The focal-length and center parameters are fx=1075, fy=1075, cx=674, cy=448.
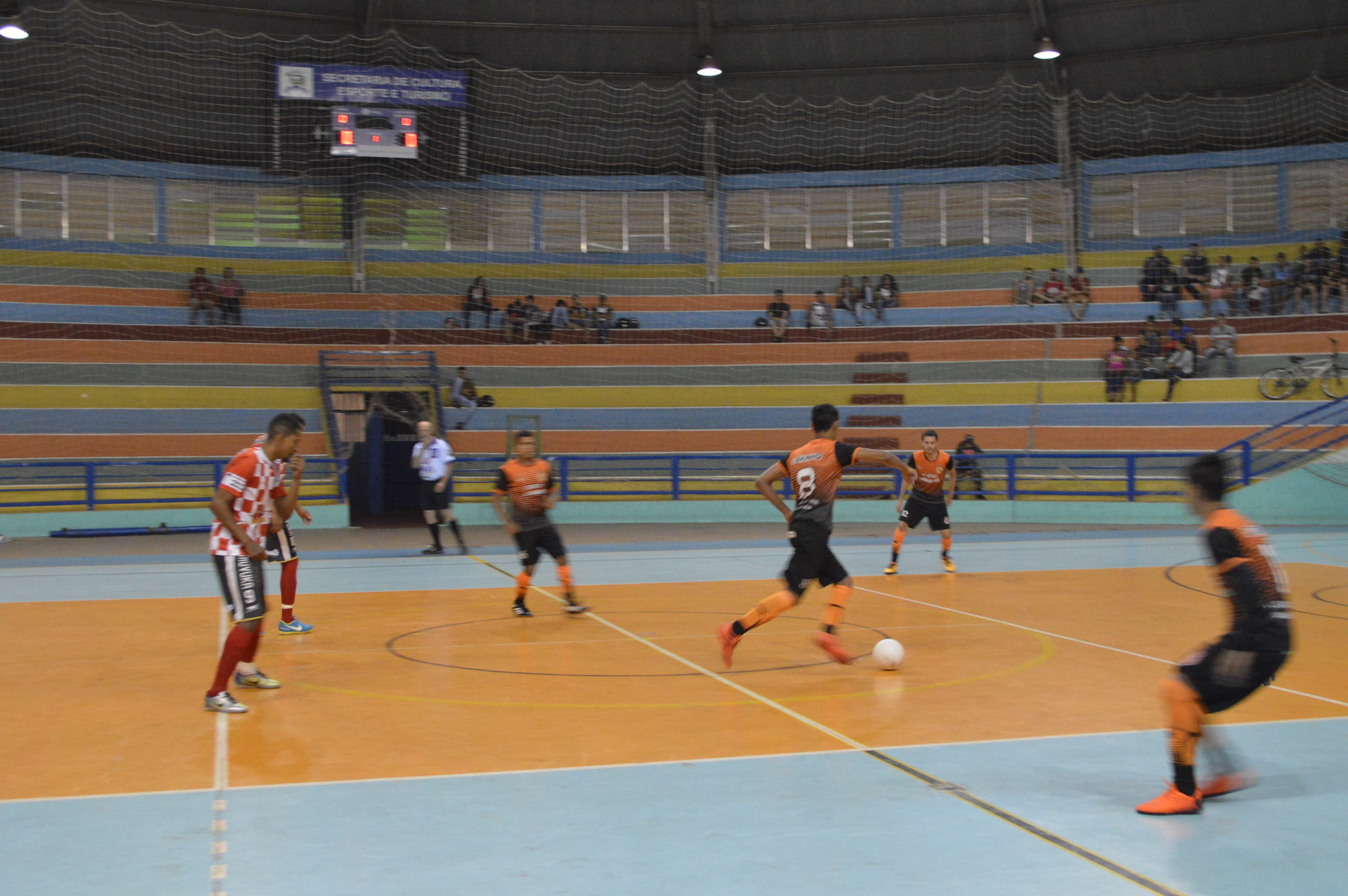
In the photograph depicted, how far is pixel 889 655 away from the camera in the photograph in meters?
8.52

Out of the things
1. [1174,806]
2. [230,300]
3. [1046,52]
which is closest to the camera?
[1174,806]

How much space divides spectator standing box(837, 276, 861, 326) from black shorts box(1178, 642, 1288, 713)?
92.0 ft

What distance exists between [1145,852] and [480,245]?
32703 millimetres

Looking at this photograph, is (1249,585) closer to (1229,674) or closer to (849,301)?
(1229,674)

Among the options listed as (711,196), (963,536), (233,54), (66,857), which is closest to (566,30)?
(711,196)

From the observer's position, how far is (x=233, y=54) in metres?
33.1

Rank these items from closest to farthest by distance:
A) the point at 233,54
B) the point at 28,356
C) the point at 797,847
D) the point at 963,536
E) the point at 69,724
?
the point at 797,847
the point at 69,724
the point at 963,536
the point at 28,356
the point at 233,54

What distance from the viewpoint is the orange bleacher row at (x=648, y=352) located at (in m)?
28.0

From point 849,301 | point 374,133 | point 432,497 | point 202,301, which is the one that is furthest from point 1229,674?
point 374,133

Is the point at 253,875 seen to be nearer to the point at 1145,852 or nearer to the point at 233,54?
the point at 1145,852

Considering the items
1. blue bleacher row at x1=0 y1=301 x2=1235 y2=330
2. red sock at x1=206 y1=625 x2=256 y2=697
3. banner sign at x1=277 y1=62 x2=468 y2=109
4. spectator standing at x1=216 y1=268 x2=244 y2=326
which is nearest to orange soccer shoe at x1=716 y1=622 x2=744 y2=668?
red sock at x1=206 y1=625 x2=256 y2=697

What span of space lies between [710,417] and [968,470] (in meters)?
7.31

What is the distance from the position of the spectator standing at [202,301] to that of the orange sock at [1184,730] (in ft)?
98.5

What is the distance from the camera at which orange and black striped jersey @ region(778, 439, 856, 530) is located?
8812 millimetres
